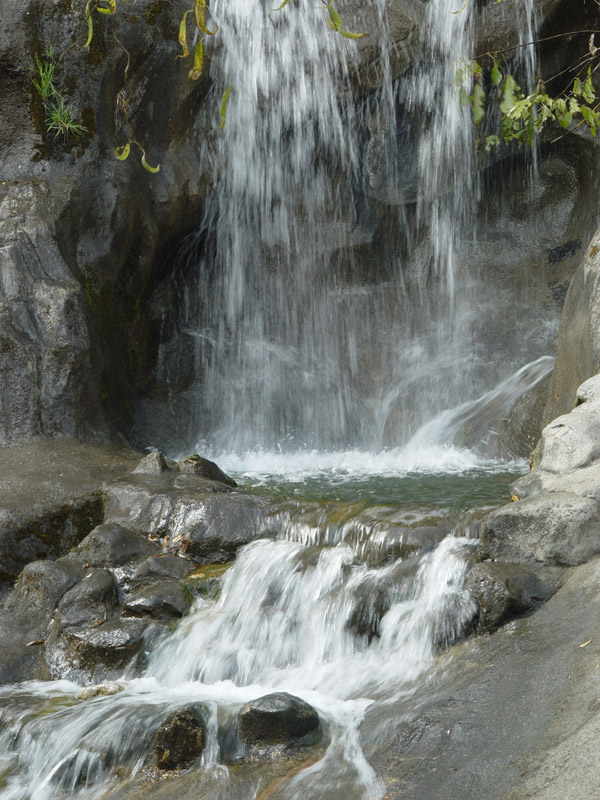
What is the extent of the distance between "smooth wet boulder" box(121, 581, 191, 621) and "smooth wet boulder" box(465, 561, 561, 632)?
183 cm

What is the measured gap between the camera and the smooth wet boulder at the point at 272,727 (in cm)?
353

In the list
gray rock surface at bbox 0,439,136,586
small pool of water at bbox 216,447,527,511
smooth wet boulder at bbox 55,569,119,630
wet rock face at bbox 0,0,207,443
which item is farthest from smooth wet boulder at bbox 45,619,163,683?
wet rock face at bbox 0,0,207,443

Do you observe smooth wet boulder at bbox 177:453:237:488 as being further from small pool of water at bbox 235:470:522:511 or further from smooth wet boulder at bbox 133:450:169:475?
small pool of water at bbox 235:470:522:511

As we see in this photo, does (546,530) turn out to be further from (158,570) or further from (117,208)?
(117,208)

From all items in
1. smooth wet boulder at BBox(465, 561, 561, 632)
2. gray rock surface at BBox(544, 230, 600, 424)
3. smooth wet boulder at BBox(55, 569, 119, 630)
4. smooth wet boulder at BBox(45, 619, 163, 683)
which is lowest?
smooth wet boulder at BBox(45, 619, 163, 683)

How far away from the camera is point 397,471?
7.78m

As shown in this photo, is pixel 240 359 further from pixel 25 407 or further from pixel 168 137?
pixel 25 407

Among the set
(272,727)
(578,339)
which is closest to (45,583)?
(272,727)

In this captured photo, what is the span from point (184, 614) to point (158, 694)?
656 millimetres

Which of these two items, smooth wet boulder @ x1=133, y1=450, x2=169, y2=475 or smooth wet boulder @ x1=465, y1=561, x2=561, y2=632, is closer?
smooth wet boulder @ x1=465, y1=561, x2=561, y2=632

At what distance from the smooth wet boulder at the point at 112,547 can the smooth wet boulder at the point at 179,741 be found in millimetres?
1924

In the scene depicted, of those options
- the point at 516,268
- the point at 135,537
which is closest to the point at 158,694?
the point at 135,537

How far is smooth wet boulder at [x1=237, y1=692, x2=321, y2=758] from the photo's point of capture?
3525 millimetres

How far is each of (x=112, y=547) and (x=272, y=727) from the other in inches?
88.0
